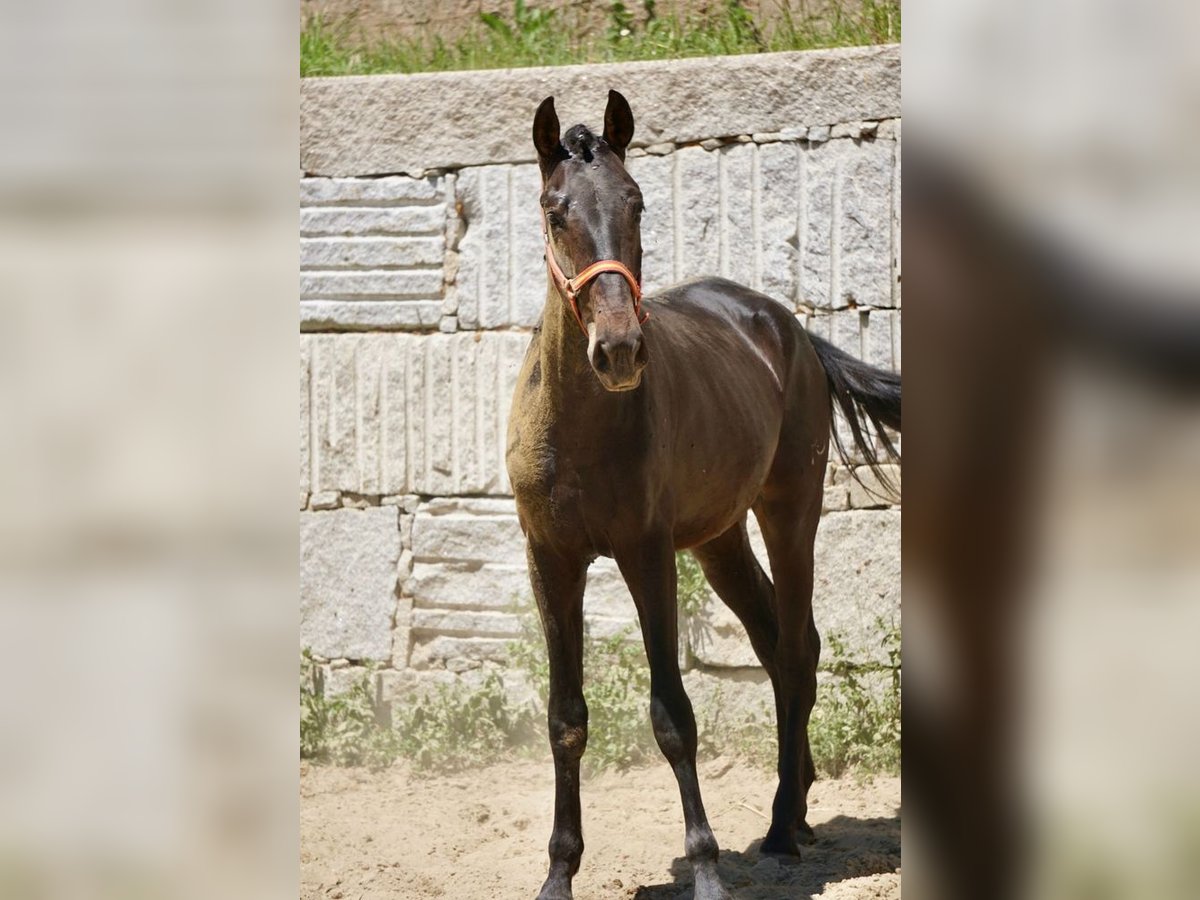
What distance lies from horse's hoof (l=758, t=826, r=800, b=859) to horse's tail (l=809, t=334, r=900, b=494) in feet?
4.59

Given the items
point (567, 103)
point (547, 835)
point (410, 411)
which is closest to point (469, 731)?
point (547, 835)

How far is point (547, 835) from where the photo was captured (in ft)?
15.6

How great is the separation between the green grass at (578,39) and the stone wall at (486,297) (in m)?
0.80

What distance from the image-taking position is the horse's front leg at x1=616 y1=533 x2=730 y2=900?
3.61 metres

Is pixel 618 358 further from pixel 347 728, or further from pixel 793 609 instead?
pixel 347 728

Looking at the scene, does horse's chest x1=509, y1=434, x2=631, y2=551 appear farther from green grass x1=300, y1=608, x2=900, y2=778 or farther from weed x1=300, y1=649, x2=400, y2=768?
weed x1=300, y1=649, x2=400, y2=768

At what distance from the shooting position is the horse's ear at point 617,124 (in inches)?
137

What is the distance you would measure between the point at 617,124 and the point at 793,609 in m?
1.99
